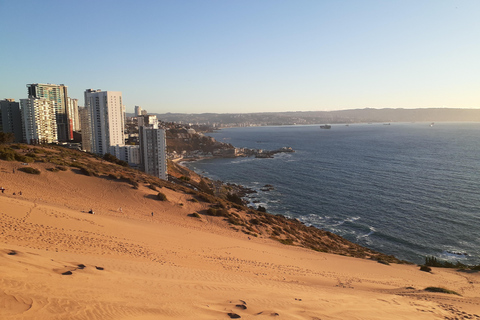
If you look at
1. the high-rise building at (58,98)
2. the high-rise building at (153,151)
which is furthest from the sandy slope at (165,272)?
the high-rise building at (58,98)

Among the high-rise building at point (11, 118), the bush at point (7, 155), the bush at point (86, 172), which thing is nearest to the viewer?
the bush at point (7, 155)

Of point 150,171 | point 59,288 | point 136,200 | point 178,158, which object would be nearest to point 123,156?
point 150,171

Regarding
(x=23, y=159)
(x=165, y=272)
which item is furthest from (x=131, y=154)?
(x=165, y=272)

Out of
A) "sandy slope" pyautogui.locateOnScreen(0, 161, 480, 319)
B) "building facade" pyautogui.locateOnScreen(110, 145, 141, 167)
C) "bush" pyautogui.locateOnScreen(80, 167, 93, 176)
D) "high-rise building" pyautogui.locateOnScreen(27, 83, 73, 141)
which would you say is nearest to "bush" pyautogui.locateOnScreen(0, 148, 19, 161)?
"sandy slope" pyautogui.locateOnScreen(0, 161, 480, 319)

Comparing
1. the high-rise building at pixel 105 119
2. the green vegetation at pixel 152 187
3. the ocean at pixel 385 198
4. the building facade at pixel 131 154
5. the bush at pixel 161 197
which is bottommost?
the ocean at pixel 385 198

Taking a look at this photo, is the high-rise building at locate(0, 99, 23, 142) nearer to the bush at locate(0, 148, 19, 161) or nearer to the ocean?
the ocean

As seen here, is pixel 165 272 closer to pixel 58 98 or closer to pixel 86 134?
pixel 86 134

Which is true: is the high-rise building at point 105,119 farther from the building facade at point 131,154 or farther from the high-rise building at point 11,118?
the high-rise building at point 11,118
